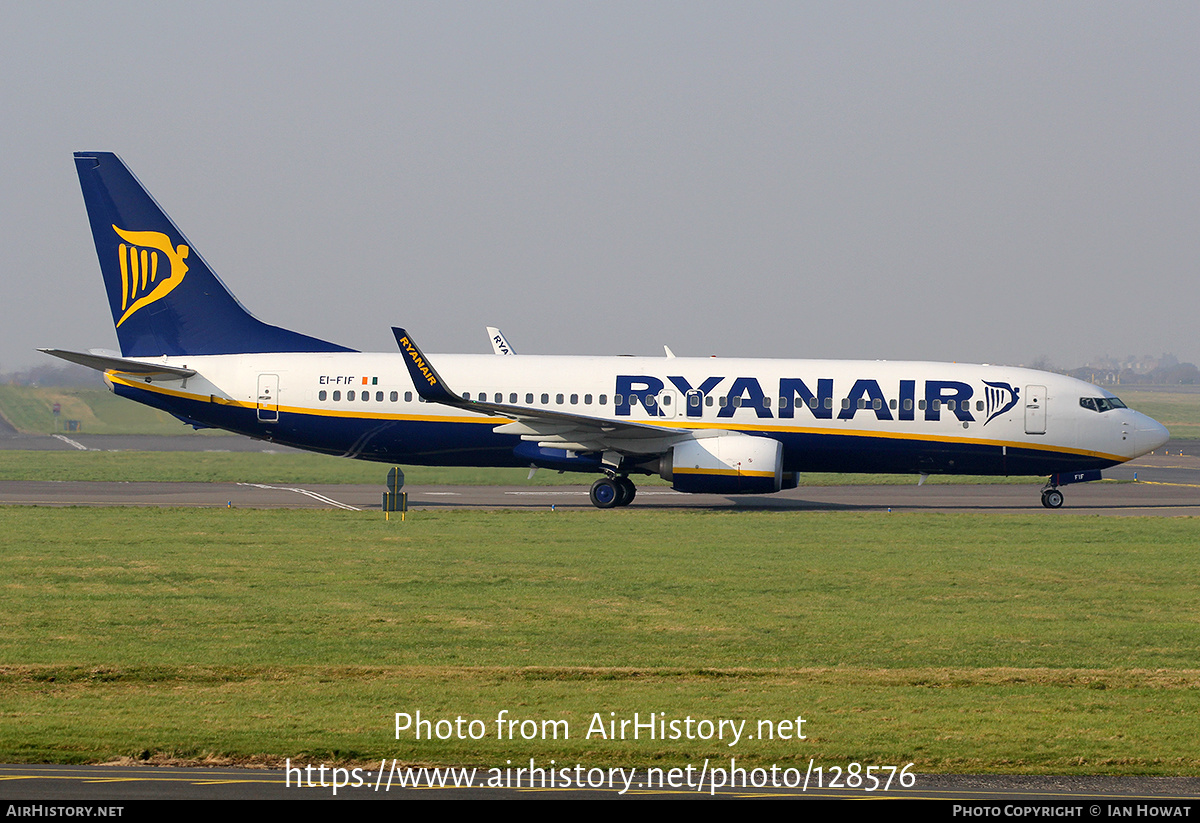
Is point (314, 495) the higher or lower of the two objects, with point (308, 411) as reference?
lower

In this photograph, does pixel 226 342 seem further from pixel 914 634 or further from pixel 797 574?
pixel 914 634

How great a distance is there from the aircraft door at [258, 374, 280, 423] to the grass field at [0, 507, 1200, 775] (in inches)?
337

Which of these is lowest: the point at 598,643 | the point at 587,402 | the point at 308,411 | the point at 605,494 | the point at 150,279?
the point at 598,643

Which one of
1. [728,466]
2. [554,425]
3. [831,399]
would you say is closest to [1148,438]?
[831,399]

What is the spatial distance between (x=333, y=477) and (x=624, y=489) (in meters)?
13.6

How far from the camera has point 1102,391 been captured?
118 ft

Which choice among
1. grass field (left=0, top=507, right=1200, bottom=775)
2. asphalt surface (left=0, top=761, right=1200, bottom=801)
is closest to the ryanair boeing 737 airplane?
grass field (left=0, top=507, right=1200, bottom=775)

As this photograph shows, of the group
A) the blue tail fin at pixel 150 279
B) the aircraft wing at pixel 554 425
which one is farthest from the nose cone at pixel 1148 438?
the blue tail fin at pixel 150 279

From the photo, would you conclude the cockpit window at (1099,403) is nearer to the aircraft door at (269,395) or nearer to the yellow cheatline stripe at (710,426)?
the yellow cheatline stripe at (710,426)

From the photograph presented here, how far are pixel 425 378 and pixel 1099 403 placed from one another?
62.8ft

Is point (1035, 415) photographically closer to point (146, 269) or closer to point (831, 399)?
point (831, 399)

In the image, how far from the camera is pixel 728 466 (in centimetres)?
3319

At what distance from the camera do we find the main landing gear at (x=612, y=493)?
114 feet
